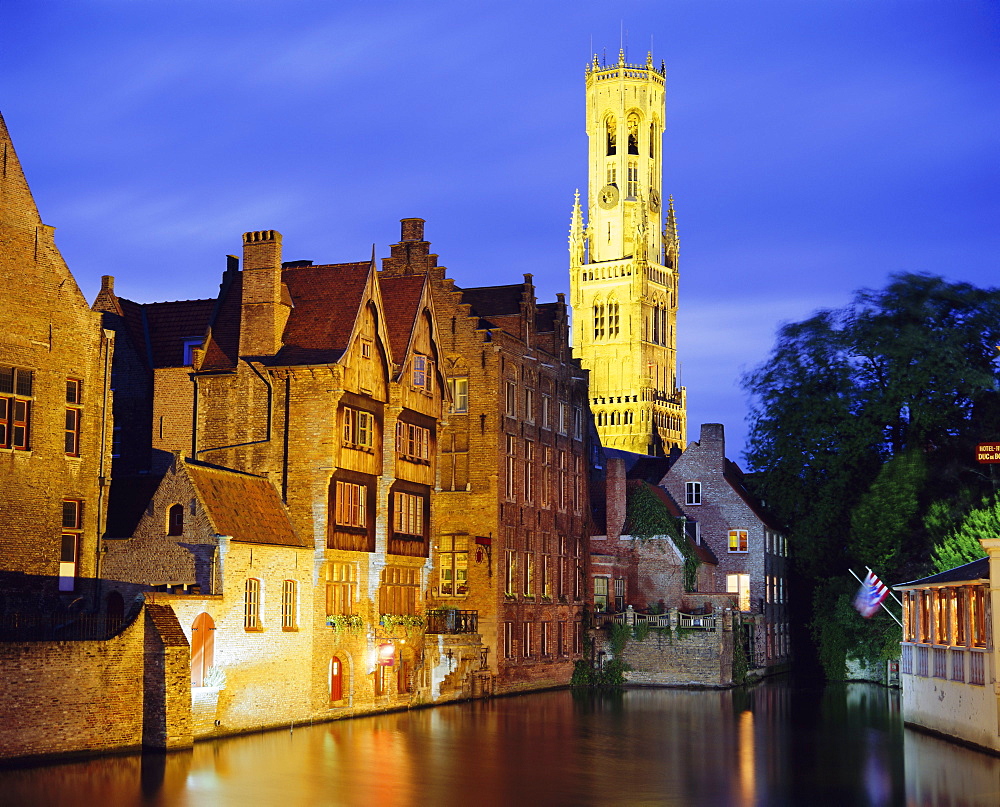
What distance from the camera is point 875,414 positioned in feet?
219

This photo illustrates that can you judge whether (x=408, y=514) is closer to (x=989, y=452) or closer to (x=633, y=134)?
(x=989, y=452)

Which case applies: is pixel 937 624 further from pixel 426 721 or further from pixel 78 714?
pixel 78 714

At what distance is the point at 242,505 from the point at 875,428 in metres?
33.8

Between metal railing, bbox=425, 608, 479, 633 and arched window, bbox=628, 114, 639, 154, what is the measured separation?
136929 mm

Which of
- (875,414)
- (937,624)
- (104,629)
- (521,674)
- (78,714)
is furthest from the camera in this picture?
(875,414)

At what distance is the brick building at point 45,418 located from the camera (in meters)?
40.6

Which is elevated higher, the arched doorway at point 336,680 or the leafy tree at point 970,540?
the leafy tree at point 970,540

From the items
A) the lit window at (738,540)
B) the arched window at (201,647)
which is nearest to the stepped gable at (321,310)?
the arched window at (201,647)

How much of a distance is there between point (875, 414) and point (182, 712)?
39433 millimetres

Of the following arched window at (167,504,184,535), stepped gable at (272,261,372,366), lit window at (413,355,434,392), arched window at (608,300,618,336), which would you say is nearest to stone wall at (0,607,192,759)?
arched window at (167,504,184,535)

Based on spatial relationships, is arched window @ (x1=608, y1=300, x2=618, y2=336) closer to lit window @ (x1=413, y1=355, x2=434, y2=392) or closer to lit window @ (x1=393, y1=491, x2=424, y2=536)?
lit window @ (x1=413, y1=355, x2=434, y2=392)

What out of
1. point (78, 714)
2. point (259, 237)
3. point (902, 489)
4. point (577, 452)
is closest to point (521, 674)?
point (577, 452)

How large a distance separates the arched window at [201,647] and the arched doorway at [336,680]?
7458 mm

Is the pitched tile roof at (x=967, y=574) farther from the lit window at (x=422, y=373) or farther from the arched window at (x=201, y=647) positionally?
the arched window at (x=201, y=647)
